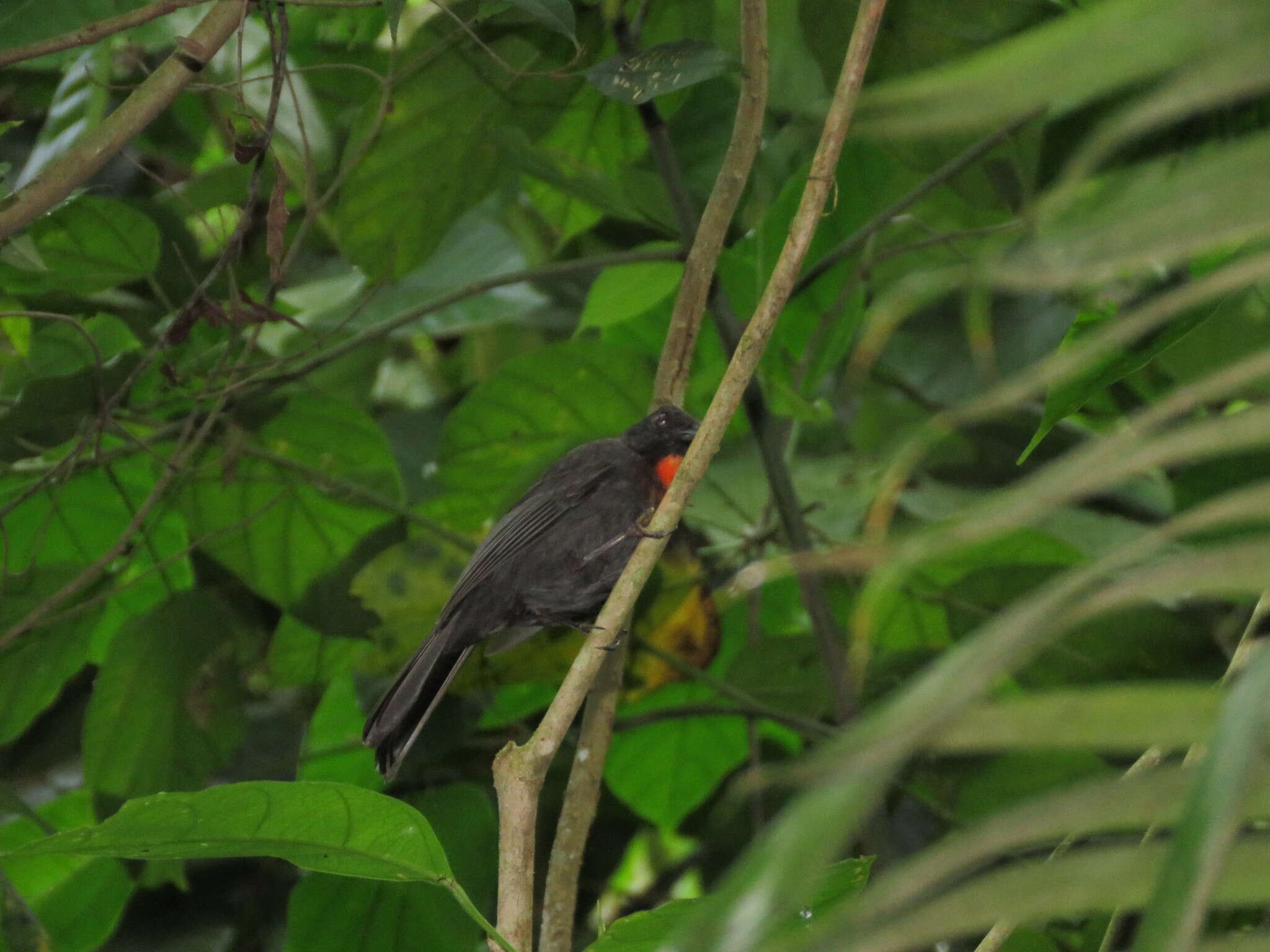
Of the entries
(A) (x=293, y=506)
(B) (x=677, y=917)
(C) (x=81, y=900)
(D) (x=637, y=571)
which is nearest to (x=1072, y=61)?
(B) (x=677, y=917)

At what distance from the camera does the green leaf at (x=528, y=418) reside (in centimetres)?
307

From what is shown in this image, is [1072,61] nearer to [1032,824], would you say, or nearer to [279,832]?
[1032,824]

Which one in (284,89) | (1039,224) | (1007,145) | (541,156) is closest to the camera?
(1039,224)

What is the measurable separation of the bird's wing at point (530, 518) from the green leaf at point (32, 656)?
86 cm

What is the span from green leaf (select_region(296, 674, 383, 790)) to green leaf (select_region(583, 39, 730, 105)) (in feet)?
5.35

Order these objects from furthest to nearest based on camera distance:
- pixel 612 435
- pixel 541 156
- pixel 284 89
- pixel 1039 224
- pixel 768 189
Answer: pixel 284 89
pixel 612 435
pixel 768 189
pixel 541 156
pixel 1039 224

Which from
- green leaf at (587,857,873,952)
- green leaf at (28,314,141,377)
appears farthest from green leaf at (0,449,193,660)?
green leaf at (587,857,873,952)

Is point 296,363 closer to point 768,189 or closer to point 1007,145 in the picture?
point 768,189

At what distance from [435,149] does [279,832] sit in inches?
69.4

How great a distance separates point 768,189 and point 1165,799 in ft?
8.46

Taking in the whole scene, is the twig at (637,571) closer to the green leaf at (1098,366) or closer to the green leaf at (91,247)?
the green leaf at (1098,366)

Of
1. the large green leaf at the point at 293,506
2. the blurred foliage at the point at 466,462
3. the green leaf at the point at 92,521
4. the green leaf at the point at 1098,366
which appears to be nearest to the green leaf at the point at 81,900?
the blurred foliage at the point at 466,462

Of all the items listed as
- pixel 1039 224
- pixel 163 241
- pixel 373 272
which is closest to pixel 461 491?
pixel 373 272

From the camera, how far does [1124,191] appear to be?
23.0 inches
